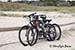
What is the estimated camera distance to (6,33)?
700 cm

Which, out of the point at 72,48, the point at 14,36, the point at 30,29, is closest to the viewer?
the point at 30,29

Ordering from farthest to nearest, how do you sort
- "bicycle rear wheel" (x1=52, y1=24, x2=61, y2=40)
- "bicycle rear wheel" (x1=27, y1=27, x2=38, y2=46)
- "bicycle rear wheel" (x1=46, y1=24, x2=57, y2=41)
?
1. "bicycle rear wheel" (x1=52, y1=24, x2=61, y2=40)
2. "bicycle rear wheel" (x1=46, y1=24, x2=57, y2=41)
3. "bicycle rear wheel" (x1=27, y1=27, x2=38, y2=46)

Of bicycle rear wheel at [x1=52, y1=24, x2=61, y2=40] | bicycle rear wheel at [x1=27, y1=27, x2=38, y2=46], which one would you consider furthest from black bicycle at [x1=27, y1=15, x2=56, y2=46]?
bicycle rear wheel at [x1=52, y1=24, x2=61, y2=40]

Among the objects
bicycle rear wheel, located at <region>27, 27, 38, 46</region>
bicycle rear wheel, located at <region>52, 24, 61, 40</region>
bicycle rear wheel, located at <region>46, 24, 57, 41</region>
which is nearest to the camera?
bicycle rear wheel, located at <region>27, 27, 38, 46</region>

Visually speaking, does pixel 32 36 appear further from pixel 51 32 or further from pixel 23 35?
pixel 51 32

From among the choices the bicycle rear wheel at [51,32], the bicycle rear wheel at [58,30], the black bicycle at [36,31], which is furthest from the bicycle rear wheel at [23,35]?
A: the bicycle rear wheel at [58,30]

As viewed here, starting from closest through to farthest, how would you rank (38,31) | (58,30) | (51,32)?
(38,31) < (51,32) < (58,30)

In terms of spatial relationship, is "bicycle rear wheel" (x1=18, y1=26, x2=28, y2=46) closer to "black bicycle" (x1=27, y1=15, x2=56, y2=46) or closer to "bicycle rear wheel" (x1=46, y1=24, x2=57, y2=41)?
"black bicycle" (x1=27, y1=15, x2=56, y2=46)

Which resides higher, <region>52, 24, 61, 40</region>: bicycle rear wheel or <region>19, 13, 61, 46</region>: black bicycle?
<region>19, 13, 61, 46</region>: black bicycle

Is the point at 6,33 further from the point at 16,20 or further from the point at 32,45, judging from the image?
the point at 16,20

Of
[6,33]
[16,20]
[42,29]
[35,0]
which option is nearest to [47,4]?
[35,0]

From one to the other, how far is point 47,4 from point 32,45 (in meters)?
13.4

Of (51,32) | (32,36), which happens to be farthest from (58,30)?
(32,36)

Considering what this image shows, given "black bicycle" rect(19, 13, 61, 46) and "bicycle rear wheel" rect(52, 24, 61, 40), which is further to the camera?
"bicycle rear wheel" rect(52, 24, 61, 40)
